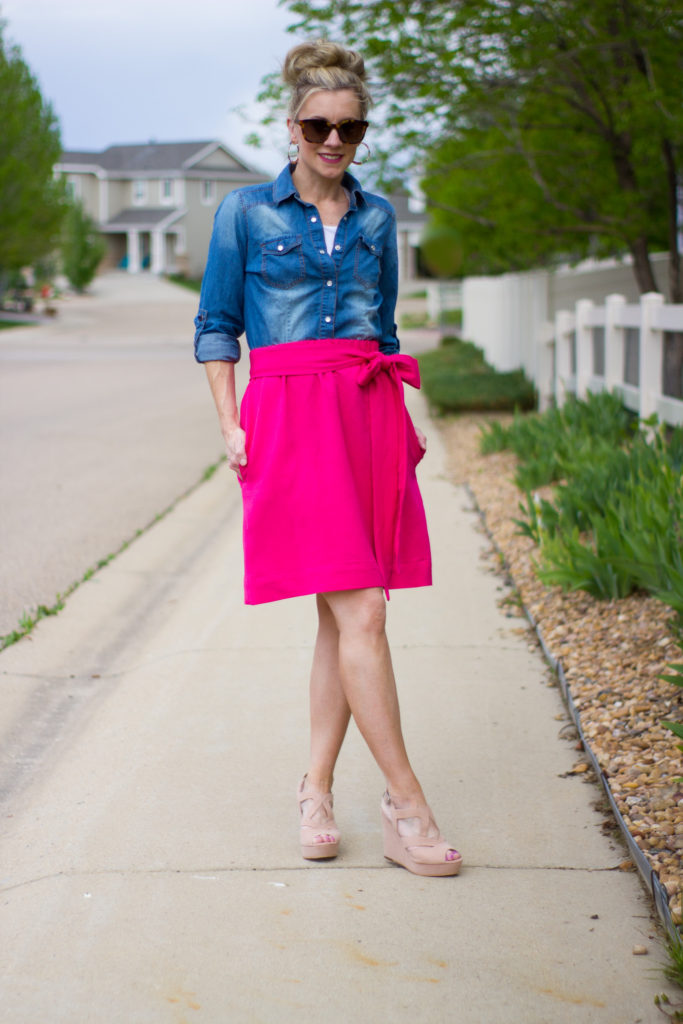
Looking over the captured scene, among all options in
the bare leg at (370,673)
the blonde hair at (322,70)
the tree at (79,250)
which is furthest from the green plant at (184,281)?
the bare leg at (370,673)

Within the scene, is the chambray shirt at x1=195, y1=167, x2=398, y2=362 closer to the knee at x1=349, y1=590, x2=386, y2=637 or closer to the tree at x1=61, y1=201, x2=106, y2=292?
the knee at x1=349, y1=590, x2=386, y2=637

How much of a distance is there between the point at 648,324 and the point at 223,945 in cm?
596

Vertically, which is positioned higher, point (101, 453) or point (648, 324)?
point (648, 324)

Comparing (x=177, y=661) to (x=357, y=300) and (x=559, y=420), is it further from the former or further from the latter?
(x=559, y=420)

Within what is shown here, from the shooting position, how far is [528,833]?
3.26 metres

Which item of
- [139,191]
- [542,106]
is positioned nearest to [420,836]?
[542,106]

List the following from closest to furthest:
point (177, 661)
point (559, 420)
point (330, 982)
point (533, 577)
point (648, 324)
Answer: point (330, 982) < point (177, 661) < point (533, 577) < point (648, 324) < point (559, 420)

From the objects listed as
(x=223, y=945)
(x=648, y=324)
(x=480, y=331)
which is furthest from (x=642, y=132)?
(x=480, y=331)

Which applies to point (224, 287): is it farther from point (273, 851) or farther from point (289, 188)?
point (273, 851)

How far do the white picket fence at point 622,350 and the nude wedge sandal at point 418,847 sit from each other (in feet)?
14.6

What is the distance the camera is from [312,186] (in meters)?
3.01

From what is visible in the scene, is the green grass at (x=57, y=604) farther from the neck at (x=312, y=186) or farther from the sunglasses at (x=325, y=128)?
the sunglasses at (x=325, y=128)

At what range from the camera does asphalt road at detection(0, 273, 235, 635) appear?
Result: 6.70 metres

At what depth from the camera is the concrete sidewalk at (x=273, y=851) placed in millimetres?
2490
